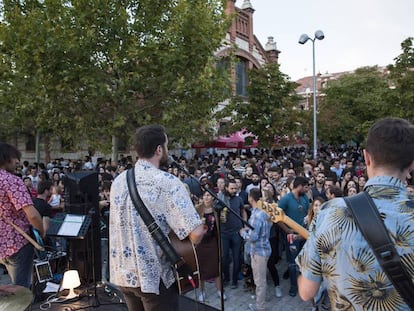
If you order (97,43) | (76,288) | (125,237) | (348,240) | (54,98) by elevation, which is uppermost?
(97,43)

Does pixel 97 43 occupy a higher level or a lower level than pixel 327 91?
lower

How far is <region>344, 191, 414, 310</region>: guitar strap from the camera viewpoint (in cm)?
136

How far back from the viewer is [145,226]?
2572mm

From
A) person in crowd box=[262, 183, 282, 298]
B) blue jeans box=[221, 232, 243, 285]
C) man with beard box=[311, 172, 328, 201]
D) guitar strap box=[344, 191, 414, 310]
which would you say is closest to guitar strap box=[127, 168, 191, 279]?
guitar strap box=[344, 191, 414, 310]

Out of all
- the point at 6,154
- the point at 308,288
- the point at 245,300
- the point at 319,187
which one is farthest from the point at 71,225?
the point at 319,187

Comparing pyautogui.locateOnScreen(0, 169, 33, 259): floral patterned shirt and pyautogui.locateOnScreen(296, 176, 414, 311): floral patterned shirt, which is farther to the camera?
pyautogui.locateOnScreen(0, 169, 33, 259): floral patterned shirt

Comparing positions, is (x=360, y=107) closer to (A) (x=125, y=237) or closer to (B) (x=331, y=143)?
(B) (x=331, y=143)

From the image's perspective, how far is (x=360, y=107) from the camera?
3722 centimetres

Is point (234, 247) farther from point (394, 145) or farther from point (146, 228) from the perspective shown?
point (394, 145)

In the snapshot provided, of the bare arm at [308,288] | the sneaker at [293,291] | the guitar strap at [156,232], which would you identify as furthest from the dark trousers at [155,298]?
the sneaker at [293,291]

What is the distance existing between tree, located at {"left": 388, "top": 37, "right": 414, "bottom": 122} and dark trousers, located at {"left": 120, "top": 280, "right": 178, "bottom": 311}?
17.9 m

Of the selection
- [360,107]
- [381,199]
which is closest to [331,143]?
[360,107]

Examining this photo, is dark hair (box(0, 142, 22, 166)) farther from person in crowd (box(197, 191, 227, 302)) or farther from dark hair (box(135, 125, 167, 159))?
person in crowd (box(197, 191, 227, 302))

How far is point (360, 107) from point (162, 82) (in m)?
31.7
